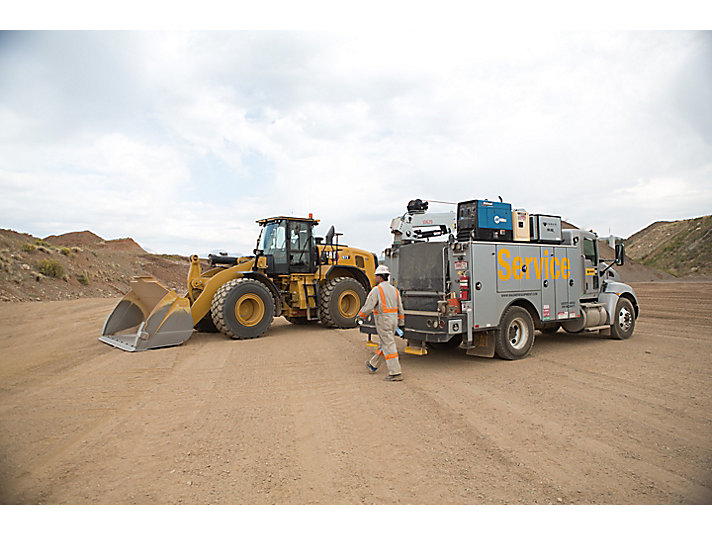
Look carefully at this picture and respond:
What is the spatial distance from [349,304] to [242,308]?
333 centimetres

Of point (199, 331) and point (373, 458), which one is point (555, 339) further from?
point (199, 331)

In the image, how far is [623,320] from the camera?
10.8 meters

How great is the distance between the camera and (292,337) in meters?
11.7

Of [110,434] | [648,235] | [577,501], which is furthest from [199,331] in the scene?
[648,235]

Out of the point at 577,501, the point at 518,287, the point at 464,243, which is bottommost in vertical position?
the point at 577,501

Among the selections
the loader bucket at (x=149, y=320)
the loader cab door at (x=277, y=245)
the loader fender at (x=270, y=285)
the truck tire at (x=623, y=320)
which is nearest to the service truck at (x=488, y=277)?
the truck tire at (x=623, y=320)

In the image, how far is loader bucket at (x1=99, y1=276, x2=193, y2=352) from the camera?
31.6 ft

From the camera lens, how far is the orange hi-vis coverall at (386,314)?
7.36 metres

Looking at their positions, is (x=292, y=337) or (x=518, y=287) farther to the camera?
(x=292, y=337)

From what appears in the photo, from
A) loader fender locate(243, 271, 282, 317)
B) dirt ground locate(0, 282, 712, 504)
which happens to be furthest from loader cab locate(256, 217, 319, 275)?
dirt ground locate(0, 282, 712, 504)

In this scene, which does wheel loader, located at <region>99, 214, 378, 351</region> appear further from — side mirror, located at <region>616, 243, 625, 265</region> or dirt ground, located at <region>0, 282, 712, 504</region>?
side mirror, located at <region>616, 243, 625, 265</region>

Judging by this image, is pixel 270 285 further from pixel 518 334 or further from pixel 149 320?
pixel 518 334

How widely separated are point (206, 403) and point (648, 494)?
4.78 metres

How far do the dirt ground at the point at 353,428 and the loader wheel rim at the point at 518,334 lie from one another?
1.29ft
